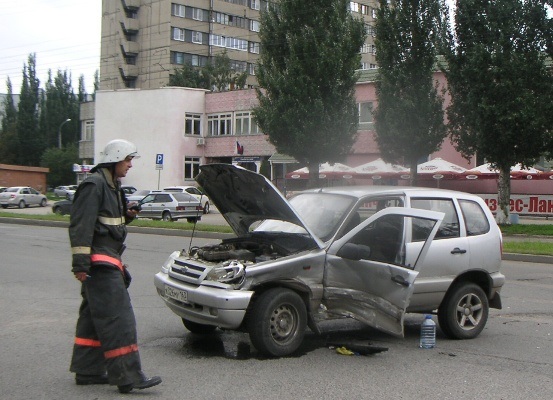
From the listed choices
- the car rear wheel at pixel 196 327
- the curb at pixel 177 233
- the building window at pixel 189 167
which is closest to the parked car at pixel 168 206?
the curb at pixel 177 233

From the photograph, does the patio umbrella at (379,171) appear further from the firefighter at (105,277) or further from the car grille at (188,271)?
the firefighter at (105,277)

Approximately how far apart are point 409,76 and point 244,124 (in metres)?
26.5

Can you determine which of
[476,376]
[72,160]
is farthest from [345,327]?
[72,160]

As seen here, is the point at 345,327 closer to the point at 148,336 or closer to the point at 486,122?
the point at 148,336

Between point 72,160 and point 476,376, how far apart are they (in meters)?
68.4

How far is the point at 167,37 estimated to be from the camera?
74.3 m

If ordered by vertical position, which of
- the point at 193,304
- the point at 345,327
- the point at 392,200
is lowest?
the point at 345,327

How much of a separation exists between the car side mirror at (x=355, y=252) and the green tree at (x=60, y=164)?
6643cm

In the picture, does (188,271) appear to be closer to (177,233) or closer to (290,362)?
(290,362)

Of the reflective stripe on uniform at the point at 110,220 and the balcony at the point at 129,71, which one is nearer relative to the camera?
the reflective stripe on uniform at the point at 110,220

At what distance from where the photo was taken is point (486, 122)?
24.6 m

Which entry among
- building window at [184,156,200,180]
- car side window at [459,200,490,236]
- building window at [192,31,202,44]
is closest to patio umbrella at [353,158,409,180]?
building window at [184,156,200,180]

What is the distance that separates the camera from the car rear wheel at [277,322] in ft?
21.4

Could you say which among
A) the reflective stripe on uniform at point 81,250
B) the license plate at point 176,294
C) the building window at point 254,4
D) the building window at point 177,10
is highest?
the building window at point 254,4
